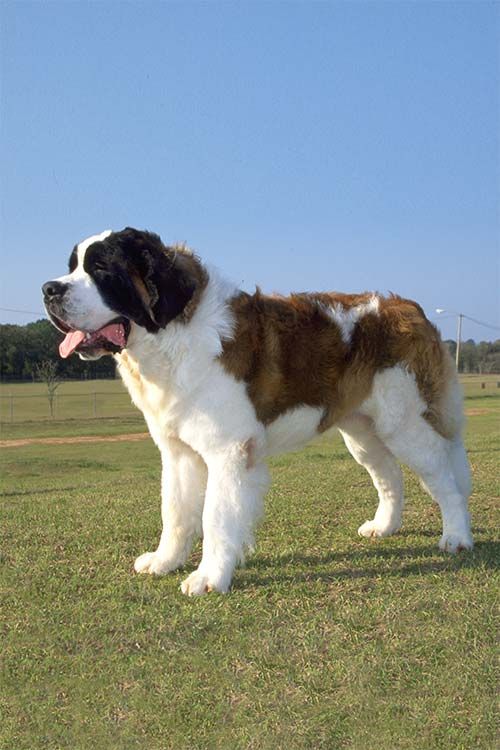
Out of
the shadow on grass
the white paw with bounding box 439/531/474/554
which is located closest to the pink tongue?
the shadow on grass

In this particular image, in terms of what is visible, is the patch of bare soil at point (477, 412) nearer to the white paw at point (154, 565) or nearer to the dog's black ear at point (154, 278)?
the white paw at point (154, 565)

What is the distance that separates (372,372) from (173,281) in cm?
174

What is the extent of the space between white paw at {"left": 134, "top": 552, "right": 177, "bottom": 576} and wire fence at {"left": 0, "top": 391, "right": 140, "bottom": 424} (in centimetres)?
5032

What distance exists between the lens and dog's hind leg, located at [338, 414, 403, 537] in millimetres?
6012

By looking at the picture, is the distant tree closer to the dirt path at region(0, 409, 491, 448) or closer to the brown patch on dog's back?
the dirt path at region(0, 409, 491, 448)

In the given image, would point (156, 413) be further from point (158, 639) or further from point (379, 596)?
point (379, 596)

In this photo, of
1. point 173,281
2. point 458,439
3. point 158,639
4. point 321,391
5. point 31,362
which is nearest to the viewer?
point 158,639

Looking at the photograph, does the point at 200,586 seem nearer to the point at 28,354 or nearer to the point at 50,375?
the point at 50,375

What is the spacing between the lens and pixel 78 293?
4.54 meters

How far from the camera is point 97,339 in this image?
15.6ft

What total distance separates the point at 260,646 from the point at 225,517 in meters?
1.05

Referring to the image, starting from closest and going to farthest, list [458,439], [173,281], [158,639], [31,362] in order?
[158,639] < [173,281] < [458,439] < [31,362]

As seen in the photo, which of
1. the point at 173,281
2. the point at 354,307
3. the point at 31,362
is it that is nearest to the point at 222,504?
the point at 173,281

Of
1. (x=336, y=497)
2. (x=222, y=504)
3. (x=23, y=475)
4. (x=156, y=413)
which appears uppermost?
(x=156, y=413)
